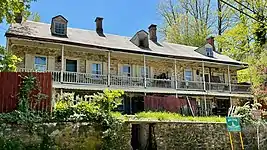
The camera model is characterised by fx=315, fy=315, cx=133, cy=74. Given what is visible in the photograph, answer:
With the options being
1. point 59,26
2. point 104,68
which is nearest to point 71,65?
point 104,68

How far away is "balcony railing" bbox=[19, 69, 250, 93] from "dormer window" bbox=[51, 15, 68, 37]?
333cm

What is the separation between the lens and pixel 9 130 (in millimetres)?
11531

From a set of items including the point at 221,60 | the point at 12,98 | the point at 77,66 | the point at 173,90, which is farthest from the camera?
the point at 221,60

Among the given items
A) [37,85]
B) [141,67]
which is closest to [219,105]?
[141,67]

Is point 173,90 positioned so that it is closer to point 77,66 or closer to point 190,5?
point 77,66

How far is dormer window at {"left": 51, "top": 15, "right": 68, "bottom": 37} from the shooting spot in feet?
75.5

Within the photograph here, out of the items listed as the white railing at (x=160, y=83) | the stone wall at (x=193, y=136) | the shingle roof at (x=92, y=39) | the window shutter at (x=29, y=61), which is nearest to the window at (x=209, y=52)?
the shingle roof at (x=92, y=39)

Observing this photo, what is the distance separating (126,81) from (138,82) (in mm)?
999

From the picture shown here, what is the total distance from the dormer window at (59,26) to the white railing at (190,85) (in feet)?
33.5

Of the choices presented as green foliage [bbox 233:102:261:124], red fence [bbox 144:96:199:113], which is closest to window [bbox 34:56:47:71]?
red fence [bbox 144:96:199:113]

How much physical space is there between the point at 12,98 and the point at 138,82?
520 inches

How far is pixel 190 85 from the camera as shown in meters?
27.0

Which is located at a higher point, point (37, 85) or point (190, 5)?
point (190, 5)

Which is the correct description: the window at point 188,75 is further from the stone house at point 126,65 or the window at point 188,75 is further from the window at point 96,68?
the window at point 96,68
